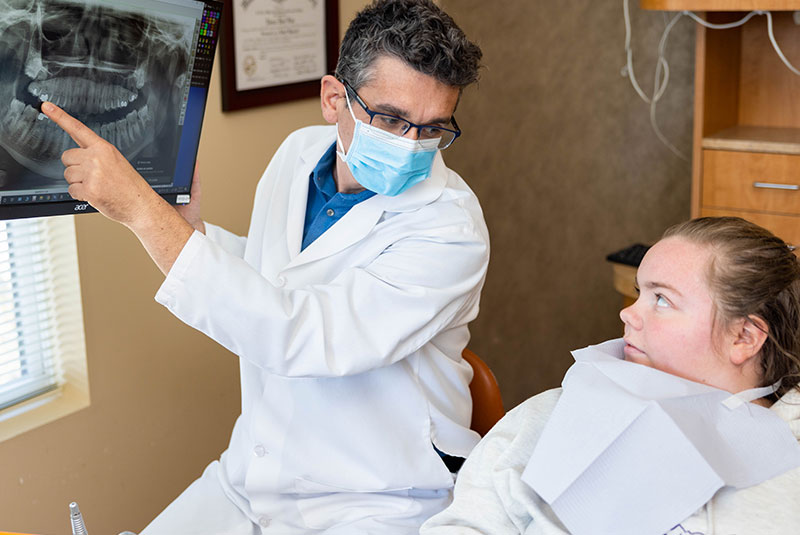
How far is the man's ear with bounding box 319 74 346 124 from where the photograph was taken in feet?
4.94

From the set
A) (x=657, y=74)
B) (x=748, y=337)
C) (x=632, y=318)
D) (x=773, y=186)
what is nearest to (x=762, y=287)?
(x=748, y=337)

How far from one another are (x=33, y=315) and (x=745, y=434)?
4.53 ft

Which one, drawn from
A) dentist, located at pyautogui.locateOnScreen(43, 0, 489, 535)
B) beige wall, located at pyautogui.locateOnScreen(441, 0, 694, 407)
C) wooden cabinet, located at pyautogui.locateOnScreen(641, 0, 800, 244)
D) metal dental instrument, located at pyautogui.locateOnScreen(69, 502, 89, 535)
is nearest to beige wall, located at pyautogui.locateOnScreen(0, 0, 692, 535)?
beige wall, located at pyautogui.locateOnScreen(441, 0, 694, 407)

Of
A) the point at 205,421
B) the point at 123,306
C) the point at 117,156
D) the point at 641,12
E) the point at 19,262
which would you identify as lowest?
the point at 205,421

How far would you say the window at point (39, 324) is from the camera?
1.78 metres

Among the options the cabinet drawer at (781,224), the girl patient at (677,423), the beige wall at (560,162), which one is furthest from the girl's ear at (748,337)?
the beige wall at (560,162)

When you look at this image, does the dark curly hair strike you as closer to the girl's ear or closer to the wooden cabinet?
the girl's ear

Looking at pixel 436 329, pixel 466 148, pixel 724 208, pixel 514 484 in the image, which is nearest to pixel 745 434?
pixel 514 484

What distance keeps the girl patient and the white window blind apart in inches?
37.8

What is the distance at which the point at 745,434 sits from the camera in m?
1.19

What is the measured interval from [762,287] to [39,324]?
1394 millimetres

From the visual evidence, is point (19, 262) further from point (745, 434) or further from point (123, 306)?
point (745, 434)

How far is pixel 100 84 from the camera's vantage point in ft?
3.99

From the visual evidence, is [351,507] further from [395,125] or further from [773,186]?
[773,186]
